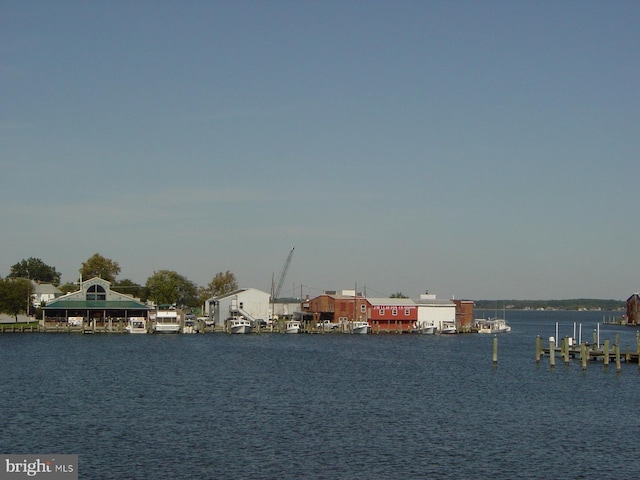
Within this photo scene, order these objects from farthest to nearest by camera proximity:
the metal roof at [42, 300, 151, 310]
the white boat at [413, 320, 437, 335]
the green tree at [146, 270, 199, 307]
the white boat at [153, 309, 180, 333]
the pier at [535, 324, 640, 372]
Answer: the green tree at [146, 270, 199, 307]
the white boat at [413, 320, 437, 335]
the metal roof at [42, 300, 151, 310]
the white boat at [153, 309, 180, 333]
the pier at [535, 324, 640, 372]

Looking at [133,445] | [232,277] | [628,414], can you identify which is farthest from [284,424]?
[232,277]

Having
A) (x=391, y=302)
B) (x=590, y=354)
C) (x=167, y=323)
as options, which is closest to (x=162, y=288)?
(x=167, y=323)

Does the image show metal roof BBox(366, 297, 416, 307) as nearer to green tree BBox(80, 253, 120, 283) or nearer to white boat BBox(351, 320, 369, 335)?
white boat BBox(351, 320, 369, 335)

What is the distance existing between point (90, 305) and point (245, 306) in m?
25.0

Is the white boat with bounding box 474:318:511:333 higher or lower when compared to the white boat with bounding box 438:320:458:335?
lower

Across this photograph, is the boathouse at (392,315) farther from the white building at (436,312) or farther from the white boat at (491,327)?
the white boat at (491,327)

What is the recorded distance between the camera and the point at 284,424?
47.8 meters

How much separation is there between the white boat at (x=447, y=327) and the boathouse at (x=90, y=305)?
47581mm

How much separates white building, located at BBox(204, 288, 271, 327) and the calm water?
5307 cm

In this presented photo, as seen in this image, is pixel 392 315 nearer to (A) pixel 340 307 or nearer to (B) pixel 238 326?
(A) pixel 340 307

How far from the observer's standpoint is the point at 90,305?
135 m

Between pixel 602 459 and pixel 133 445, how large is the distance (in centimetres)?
2209

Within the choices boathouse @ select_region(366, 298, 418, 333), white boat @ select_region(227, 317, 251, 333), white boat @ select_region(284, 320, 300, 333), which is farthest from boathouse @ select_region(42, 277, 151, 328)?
boathouse @ select_region(366, 298, 418, 333)

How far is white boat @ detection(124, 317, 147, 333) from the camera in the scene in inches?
5117
